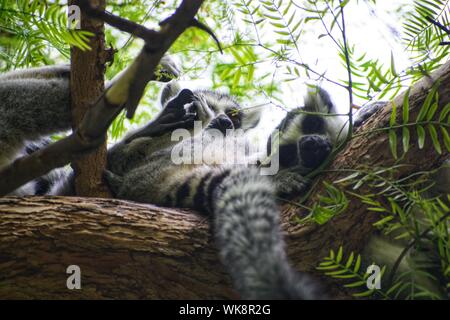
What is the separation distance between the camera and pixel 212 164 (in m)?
2.93

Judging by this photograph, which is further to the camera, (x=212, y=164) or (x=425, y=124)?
(x=212, y=164)

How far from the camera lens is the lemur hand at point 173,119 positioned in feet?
11.0

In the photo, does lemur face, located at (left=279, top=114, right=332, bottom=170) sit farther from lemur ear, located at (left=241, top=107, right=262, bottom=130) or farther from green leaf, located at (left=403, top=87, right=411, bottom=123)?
lemur ear, located at (left=241, top=107, right=262, bottom=130)

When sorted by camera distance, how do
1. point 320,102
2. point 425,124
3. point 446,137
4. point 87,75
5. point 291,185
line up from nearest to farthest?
1. point 446,137
2. point 425,124
3. point 291,185
4. point 87,75
5. point 320,102

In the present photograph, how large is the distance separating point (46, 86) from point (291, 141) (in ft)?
4.59

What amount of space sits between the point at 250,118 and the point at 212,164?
0.95 metres

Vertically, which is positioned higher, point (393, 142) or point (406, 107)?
point (406, 107)

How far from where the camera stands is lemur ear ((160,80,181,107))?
12.5 feet

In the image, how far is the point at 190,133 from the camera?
11.0ft

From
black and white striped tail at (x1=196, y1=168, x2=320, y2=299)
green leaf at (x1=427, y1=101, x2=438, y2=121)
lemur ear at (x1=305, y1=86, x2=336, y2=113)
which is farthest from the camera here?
lemur ear at (x1=305, y1=86, x2=336, y2=113)

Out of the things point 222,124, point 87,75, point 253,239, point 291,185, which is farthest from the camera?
point 222,124

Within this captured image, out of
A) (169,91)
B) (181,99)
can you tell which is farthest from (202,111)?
(169,91)

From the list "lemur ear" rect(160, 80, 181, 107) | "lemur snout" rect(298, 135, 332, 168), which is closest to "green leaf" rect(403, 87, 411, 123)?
"lemur snout" rect(298, 135, 332, 168)

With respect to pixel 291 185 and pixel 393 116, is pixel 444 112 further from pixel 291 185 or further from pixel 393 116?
pixel 291 185
